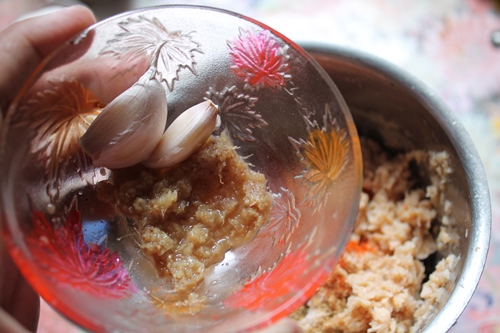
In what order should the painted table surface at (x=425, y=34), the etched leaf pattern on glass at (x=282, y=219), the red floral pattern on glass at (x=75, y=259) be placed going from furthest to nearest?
the painted table surface at (x=425, y=34), the etched leaf pattern on glass at (x=282, y=219), the red floral pattern on glass at (x=75, y=259)

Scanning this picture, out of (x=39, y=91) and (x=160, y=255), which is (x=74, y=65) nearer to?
(x=39, y=91)

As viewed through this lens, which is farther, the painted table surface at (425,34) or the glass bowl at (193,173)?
the painted table surface at (425,34)

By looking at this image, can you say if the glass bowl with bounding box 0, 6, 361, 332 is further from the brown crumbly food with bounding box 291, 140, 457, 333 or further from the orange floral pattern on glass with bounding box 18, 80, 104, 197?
the brown crumbly food with bounding box 291, 140, 457, 333

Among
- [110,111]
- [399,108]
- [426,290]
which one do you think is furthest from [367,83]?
[110,111]

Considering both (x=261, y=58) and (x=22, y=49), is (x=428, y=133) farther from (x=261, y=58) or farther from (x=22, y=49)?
(x=22, y=49)

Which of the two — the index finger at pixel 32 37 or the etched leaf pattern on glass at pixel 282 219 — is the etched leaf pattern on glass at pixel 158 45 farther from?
the etched leaf pattern on glass at pixel 282 219

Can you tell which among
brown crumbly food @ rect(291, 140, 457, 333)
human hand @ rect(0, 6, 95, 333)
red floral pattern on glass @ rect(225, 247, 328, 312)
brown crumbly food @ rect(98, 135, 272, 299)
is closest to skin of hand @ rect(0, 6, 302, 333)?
human hand @ rect(0, 6, 95, 333)

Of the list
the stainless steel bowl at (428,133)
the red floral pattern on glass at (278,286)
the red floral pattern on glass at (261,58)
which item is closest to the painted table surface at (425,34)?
the stainless steel bowl at (428,133)
